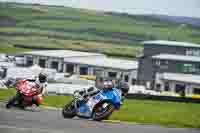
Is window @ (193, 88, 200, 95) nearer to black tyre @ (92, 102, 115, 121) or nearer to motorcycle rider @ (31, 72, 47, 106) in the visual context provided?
black tyre @ (92, 102, 115, 121)

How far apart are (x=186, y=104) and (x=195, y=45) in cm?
66

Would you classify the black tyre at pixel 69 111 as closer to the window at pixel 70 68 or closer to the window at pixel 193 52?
the window at pixel 70 68

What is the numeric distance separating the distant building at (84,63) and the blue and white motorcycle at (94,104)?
0.20 metres

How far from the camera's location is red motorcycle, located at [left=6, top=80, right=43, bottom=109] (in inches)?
308

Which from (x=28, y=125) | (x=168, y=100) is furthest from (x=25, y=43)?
(x=168, y=100)

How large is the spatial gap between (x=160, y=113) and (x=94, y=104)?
693 mm

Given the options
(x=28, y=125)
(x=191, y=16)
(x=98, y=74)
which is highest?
(x=191, y=16)

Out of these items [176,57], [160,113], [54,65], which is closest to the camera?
[160,113]

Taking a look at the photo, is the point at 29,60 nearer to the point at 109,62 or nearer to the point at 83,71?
the point at 83,71

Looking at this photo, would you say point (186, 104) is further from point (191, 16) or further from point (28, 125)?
point (28, 125)

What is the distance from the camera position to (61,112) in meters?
7.75

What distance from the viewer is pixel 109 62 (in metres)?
7.76

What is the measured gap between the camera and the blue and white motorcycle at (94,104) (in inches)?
299

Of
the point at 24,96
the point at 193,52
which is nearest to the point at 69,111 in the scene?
the point at 24,96
